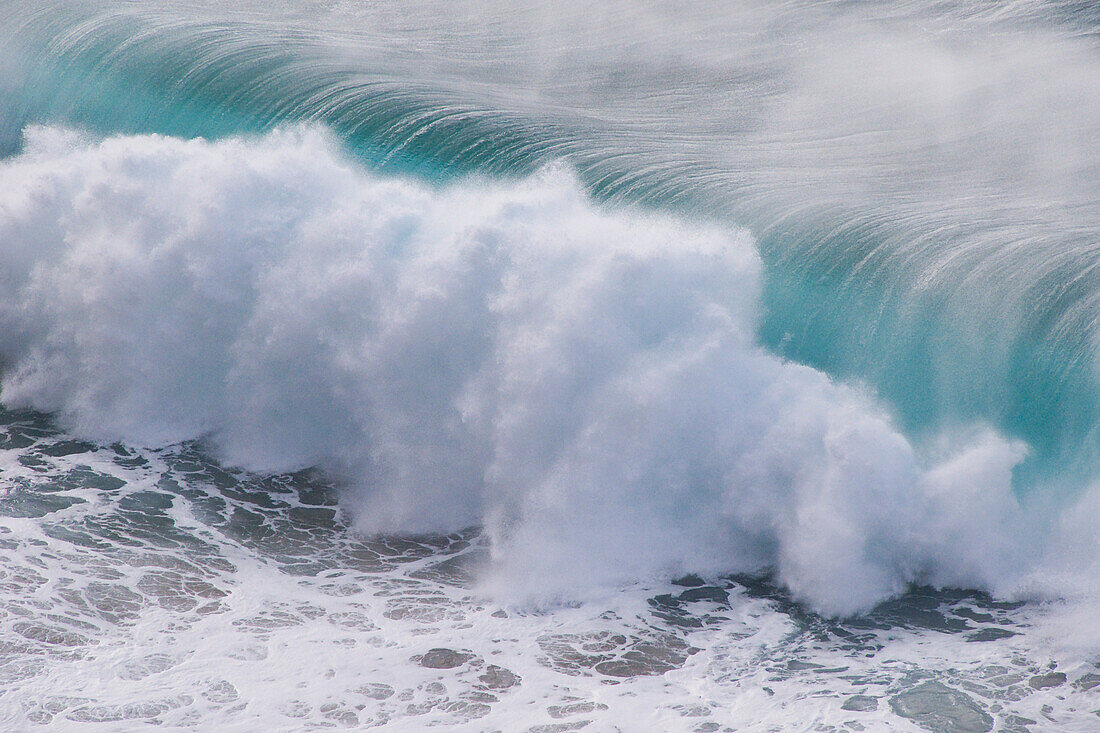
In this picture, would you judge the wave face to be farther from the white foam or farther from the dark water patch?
the dark water patch

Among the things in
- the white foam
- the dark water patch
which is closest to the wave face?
the white foam

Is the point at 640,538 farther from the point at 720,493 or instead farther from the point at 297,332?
the point at 297,332

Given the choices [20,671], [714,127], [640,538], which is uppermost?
[714,127]

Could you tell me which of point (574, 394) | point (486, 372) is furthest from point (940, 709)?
point (486, 372)

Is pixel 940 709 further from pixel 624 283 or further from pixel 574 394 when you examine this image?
pixel 624 283

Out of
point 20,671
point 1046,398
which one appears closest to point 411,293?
point 20,671

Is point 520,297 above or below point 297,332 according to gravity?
above
